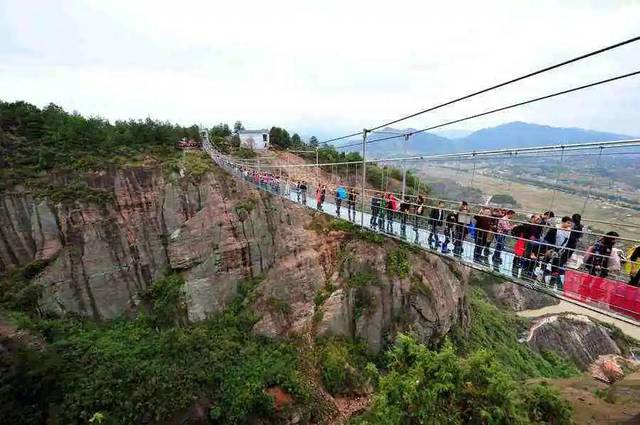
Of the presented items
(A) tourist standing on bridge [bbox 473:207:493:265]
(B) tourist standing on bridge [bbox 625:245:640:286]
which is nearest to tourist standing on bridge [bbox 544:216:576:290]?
(B) tourist standing on bridge [bbox 625:245:640:286]

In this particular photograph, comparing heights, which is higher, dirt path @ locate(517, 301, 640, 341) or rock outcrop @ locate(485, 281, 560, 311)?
rock outcrop @ locate(485, 281, 560, 311)

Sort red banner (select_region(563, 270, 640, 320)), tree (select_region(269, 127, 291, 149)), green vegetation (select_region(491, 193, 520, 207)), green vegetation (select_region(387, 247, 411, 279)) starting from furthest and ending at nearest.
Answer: tree (select_region(269, 127, 291, 149)) → green vegetation (select_region(387, 247, 411, 279)) → green vegetation (select_region(491, 193, 520, 207)) → red banner (select_region(563, 270, 640, 320))

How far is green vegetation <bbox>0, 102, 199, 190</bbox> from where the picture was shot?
17.2 m

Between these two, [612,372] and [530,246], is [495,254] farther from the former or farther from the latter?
[612,372]

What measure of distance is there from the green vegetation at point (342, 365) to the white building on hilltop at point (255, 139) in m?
18.7

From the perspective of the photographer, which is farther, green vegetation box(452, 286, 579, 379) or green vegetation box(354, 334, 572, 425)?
green vegetation box(452, 286, 579, 379)

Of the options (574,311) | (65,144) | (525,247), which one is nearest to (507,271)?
(525,247)

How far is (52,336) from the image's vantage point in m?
13.8

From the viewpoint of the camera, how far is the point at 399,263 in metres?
16.8

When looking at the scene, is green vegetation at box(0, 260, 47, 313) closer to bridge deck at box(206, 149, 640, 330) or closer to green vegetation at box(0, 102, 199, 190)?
green vegetation at box(0, 102, 199, 190)

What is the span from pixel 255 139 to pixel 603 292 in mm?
27192

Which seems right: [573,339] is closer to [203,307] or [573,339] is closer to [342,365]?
[342,365]

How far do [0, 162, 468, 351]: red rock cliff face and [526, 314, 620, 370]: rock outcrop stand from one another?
1251 cm

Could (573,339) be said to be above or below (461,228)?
below
